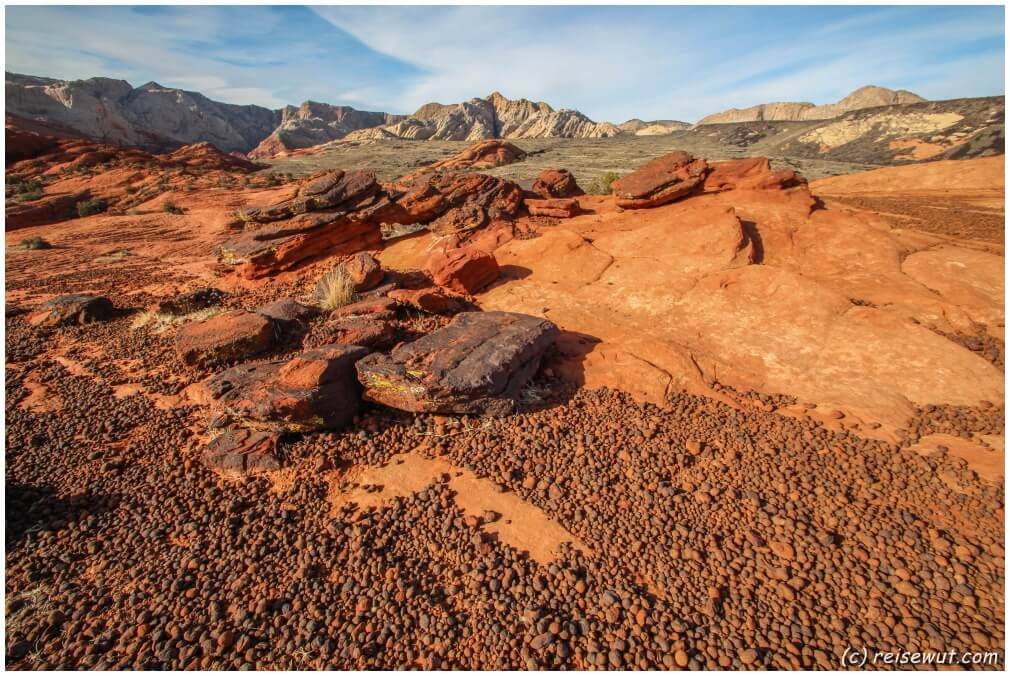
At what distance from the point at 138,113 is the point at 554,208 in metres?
76.0

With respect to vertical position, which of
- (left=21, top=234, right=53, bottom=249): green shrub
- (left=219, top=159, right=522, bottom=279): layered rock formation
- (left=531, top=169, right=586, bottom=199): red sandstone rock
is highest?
(left=531, top=169, right=586, bottom=199): red sandstone rock

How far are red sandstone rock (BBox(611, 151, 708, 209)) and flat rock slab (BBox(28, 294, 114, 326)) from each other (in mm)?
11509

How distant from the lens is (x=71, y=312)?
726 cm

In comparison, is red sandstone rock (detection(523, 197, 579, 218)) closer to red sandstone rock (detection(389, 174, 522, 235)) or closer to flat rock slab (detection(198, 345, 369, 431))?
red sandstone rock (detection(389, 174, 522, 235))

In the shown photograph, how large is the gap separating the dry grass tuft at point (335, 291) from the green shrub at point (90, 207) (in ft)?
65.7

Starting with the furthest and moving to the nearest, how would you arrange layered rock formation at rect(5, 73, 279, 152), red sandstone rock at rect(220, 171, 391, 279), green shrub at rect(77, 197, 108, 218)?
layered rock formation at rect(5, 73, 279, 152) → green shrub at rect(77, 197, 108, 218) → red sandstone rock at rect(220, 171, 391, 279)

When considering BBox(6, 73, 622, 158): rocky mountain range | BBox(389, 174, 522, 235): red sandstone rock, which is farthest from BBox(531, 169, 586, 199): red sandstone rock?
BBox(6, 73, 622, 158): rocky mountain range

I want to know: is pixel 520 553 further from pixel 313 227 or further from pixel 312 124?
pixel 312 124

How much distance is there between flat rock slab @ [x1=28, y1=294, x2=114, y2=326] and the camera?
7.21 meters

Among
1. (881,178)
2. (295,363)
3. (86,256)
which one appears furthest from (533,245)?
(881,178)

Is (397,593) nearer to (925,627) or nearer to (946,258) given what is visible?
(925,627)

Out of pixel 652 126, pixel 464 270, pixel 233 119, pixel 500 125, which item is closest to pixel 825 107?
pixel 652 126

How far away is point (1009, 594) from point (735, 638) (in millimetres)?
1789

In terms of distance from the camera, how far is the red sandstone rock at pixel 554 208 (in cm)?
1152
